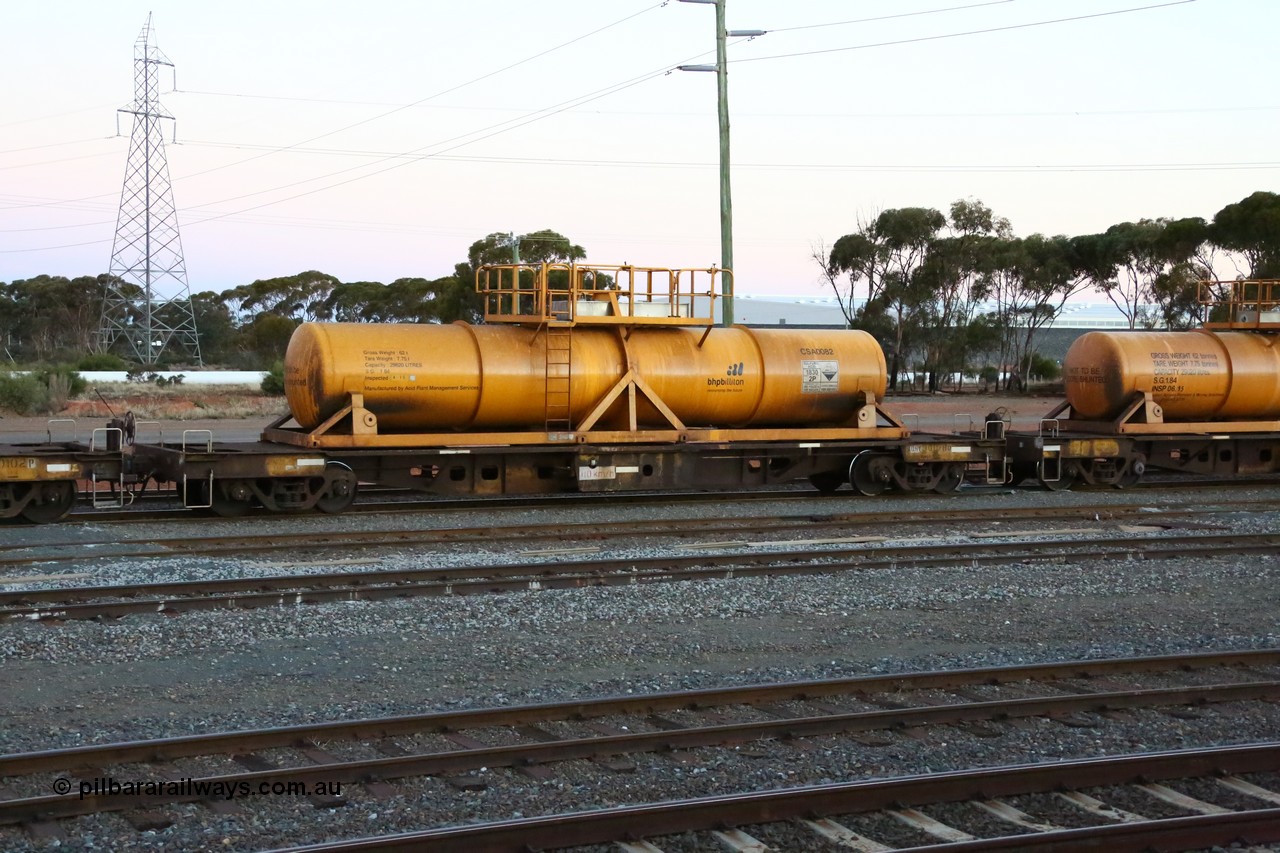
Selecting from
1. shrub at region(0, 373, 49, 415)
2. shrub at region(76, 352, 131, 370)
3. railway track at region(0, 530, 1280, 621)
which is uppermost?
shrub at region(76, 352, 131, 370)

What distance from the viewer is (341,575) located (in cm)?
1192

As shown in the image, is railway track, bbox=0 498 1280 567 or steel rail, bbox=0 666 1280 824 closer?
steel rail, bbox=0 666 1280 824

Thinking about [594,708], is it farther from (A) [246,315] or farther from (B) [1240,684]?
(A) [246,315]

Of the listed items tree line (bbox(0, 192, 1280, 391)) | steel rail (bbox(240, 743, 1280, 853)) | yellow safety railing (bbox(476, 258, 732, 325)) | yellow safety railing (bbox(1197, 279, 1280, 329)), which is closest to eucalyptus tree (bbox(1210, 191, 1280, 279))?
tree line (bbox(0, 192, 1280, 391))

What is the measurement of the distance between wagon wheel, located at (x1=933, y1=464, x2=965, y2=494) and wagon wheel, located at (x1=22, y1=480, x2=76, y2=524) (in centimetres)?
1309

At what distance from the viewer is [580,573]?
41.4 ft

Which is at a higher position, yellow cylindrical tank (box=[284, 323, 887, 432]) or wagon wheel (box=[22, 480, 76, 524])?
yellow cylindrical tank (box=[284, 323, 887, 432])

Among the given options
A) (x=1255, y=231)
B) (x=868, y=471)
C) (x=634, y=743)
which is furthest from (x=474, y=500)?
(x=1255, y=231)

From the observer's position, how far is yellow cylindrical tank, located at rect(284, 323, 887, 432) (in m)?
17.3

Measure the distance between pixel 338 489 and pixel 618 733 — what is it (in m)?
10.6

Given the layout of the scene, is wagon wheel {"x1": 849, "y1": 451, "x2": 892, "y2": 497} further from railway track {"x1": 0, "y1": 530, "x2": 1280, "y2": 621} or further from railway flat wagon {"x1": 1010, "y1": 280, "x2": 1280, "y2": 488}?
railway track {"x1": 0, "y1": 530, "x2": 1280, "y2": 621}

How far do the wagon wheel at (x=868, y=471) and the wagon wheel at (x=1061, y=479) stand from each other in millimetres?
2911

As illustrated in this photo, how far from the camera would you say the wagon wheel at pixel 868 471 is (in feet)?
66.2

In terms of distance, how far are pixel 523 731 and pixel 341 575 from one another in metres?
5.06
